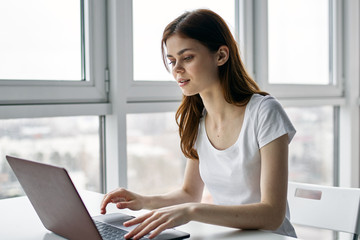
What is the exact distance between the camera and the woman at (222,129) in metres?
1.25

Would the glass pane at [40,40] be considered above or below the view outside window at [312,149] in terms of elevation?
above

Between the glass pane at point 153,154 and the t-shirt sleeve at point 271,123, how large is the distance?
72 cm

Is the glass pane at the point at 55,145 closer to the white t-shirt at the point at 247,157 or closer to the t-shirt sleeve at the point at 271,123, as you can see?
the white t-shirt at the point at 247,157

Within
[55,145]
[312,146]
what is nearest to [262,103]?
[55,145]

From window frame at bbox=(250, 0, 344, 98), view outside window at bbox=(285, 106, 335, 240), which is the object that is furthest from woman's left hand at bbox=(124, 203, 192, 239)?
view outside window at bbox=(285, 106, 335, 240)

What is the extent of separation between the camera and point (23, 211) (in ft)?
4.17

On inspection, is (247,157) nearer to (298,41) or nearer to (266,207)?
(266,207)

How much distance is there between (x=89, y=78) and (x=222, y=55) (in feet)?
1.91

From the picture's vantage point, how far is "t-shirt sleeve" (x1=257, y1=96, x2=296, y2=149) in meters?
1.27

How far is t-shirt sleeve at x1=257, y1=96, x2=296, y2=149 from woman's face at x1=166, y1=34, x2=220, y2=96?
205 mm

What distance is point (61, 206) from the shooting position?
3.10 ft

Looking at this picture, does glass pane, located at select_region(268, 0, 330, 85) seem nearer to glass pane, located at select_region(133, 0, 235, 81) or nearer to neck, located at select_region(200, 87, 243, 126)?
glass pane, located at select_region(133, 0, 235, 81)

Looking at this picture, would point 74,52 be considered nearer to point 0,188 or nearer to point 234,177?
point 0,188

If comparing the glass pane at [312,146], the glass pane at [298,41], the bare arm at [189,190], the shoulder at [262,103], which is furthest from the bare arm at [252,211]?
the glass pane at [312,146]
